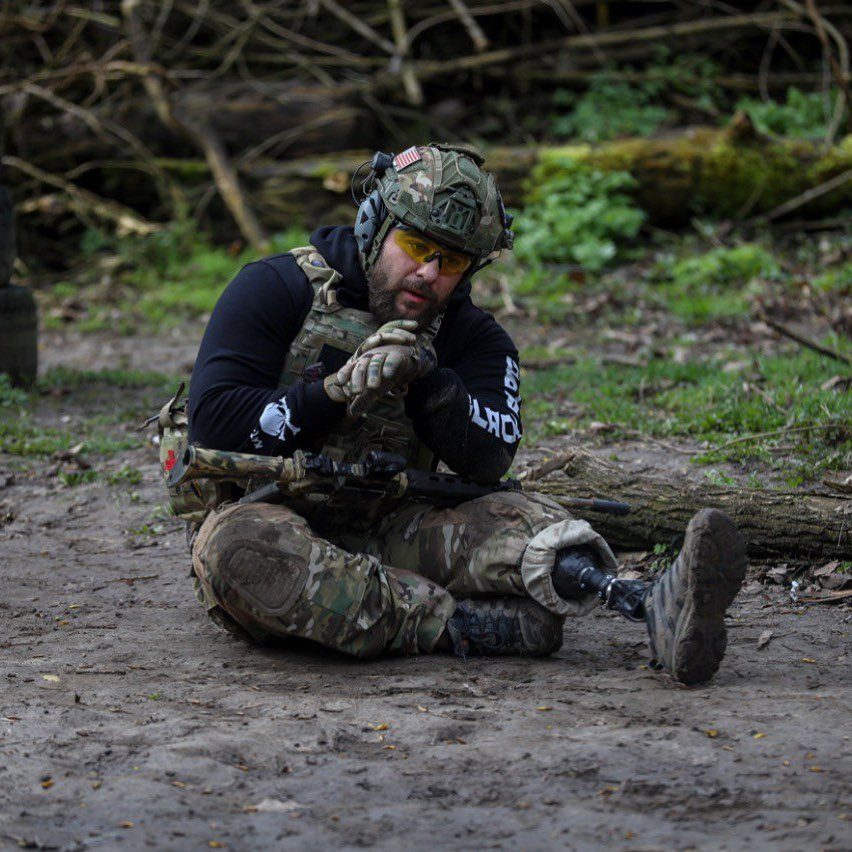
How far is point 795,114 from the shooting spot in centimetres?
1159

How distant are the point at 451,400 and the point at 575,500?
65cm

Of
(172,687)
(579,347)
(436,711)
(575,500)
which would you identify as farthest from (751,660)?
(579,347)

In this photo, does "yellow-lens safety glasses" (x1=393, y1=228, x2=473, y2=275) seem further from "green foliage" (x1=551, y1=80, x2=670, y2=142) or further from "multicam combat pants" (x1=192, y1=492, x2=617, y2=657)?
"green foliage" (x1=551, y1=80, x2=670, y2=142)

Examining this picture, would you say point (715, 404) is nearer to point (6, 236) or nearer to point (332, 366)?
point (332, 366)

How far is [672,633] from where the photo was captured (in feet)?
11.4

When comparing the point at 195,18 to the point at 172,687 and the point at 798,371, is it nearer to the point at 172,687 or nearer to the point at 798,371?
the point at 798,371

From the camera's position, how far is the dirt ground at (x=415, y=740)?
8.46 ft

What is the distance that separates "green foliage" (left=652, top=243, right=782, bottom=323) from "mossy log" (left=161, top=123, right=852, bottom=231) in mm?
833

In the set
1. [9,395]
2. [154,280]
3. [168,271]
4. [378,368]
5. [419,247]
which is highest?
[168,271]

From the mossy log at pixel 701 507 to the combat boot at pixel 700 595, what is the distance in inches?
40.8

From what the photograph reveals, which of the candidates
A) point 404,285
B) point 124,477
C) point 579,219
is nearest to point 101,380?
point 124,477

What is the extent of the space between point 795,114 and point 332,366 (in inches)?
350

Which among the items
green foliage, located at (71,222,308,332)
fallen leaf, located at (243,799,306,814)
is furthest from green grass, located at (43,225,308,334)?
fallen leaf, located at (243,799,306,814)

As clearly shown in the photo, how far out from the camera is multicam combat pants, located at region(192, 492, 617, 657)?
3736 mm
